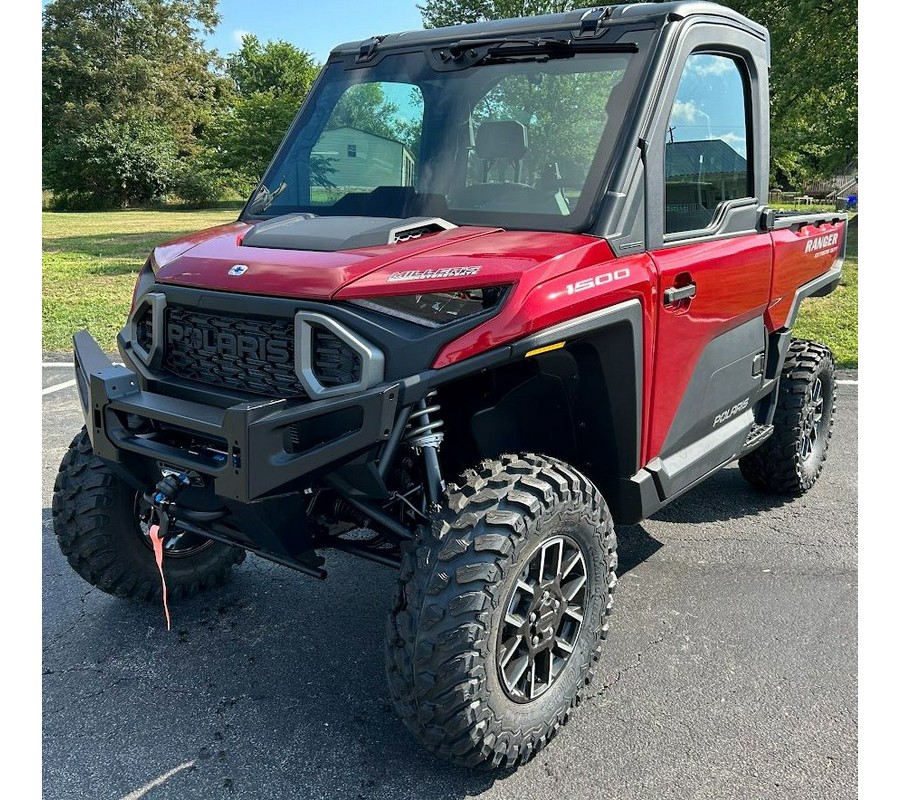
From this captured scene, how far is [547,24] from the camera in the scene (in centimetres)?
353

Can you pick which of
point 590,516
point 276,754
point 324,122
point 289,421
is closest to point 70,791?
point 276,754

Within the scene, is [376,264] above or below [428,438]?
above

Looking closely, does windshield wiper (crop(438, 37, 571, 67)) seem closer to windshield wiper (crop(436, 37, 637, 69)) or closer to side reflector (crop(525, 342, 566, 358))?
windshield wiper (crop(436, 37, 637, 69))

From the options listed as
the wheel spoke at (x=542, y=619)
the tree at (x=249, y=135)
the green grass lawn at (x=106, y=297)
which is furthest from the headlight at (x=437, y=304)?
the tree at (x=249, y=135)

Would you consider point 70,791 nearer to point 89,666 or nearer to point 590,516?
point 89,666

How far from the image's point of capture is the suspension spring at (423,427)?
2.78m

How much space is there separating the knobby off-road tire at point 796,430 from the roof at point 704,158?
1.41 meters

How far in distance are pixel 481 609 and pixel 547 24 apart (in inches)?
90.9

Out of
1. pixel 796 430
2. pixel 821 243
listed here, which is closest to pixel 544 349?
pixel 796 430

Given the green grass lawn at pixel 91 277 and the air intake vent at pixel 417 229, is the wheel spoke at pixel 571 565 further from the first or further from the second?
the green grass lawn at pixel 91 277

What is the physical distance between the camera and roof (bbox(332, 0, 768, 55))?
336 centimetres

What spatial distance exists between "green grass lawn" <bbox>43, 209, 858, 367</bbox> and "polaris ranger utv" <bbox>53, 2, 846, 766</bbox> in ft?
18.6

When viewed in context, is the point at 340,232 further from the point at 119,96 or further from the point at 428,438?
the point at 119,96

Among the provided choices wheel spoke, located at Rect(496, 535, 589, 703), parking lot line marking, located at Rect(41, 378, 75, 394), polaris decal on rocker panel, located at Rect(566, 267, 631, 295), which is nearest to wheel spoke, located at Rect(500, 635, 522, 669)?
wheel spoke, located at Rect(496, 535, 589, 703)
